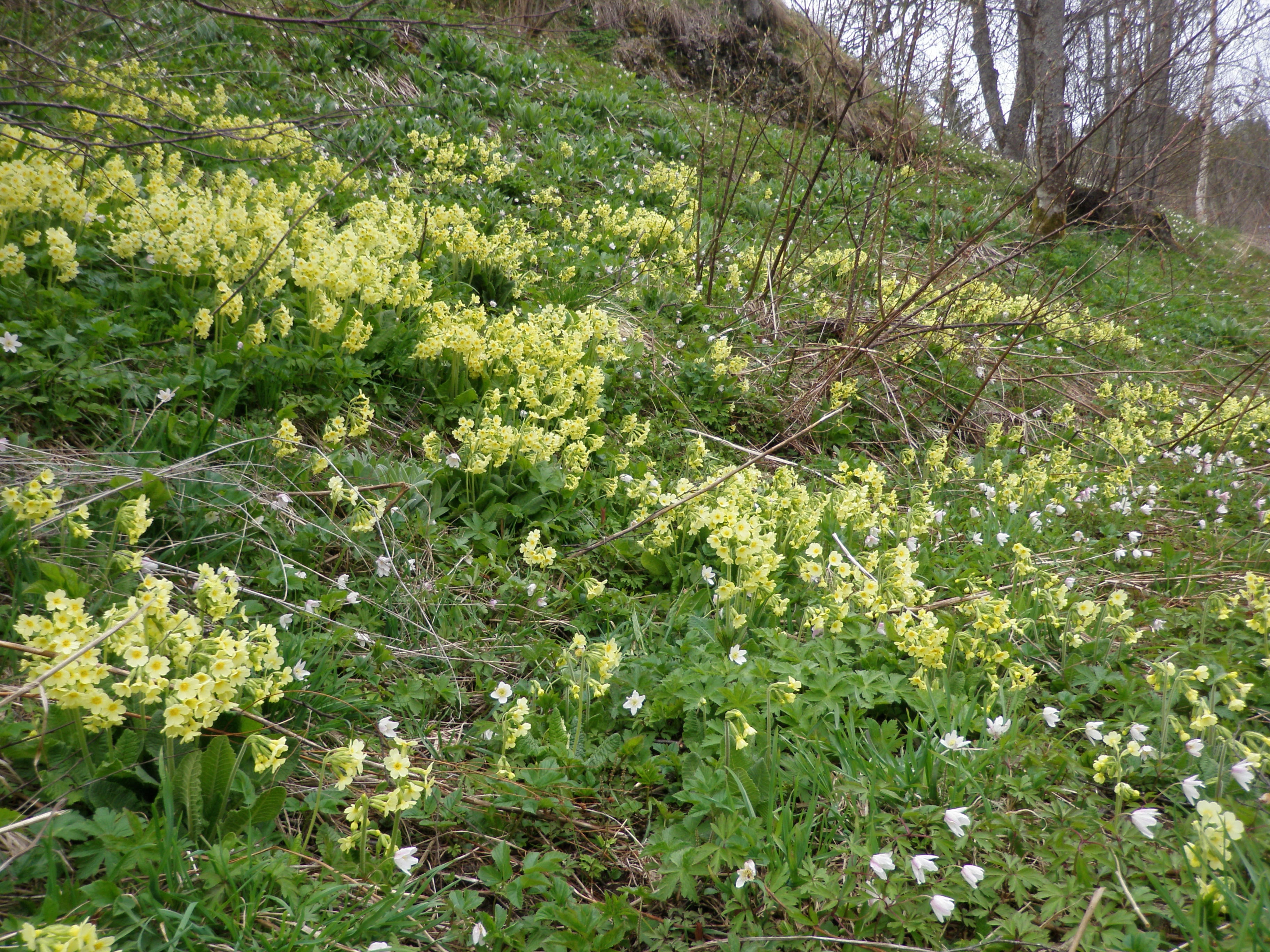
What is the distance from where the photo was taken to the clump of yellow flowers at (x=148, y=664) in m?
1.69

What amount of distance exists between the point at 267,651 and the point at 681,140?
11287mm

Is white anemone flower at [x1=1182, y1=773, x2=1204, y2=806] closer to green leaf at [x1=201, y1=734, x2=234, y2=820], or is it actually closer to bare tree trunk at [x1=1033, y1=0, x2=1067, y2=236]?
green leaf at [x1=201, y1=734, x2=234, y2=820]

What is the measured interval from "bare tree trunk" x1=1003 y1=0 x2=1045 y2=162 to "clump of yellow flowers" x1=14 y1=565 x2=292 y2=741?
5.67m

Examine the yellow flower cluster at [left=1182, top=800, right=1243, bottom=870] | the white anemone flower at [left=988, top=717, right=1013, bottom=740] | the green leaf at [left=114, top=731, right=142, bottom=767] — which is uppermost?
the yellow flower cluster at [left=1182, top=800, right=1243, bottom=870]

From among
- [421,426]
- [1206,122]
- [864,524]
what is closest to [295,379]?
[421,426]

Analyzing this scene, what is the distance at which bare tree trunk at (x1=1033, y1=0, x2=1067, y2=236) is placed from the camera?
5258 millimetres

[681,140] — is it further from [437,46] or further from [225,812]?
[225,812]

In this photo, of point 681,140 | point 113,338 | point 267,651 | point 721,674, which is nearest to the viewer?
point 267,651

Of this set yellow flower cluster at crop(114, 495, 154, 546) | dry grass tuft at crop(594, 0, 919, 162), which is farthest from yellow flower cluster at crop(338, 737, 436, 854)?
dry grass tuft at crop(594, 0, 919, 162)

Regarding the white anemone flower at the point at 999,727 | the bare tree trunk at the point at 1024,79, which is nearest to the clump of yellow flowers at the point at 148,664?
the white anemone flower at the point at 999,727

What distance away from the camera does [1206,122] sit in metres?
5.52

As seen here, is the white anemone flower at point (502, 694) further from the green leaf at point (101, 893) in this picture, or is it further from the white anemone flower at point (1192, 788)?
the white anemone flower at point (1192, 788)

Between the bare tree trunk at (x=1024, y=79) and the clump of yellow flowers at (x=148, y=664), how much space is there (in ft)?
18.6

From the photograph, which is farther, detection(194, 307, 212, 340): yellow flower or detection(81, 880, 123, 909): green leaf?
detection(194, 307, 212, 340): yellow flower
